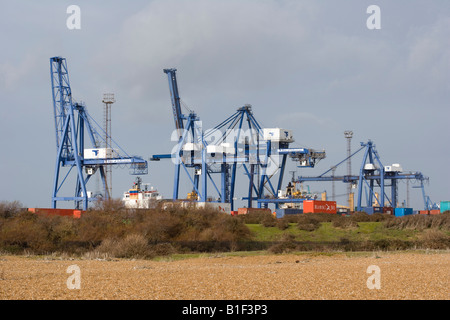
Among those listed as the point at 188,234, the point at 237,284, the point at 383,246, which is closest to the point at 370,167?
the point at 188,234

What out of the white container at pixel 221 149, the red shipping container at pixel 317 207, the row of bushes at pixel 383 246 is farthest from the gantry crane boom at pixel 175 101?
the row of bushes at pixel 383 246

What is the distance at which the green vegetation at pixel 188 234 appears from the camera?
34.3 metres

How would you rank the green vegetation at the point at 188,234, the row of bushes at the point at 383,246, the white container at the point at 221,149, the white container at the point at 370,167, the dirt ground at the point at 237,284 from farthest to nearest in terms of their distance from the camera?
the white container at the point at 370,167
the white container at the point at 221,149
the green vegetation at the point at 188,234
the row of bushes at the point at 383,246
the dirt ground at the point at 237,284

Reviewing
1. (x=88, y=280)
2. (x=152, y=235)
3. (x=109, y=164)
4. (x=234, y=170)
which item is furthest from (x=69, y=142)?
(x=88, y=280)

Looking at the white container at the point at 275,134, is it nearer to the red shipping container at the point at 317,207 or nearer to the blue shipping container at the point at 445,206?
the red shipping container at the point at 317,207

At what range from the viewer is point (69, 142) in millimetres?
75062

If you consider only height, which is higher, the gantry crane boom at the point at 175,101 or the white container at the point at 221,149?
the gantry crane boom at the point at 175,101

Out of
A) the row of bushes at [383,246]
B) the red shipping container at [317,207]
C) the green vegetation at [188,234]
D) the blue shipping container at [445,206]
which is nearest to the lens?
the row of bushes at [383,246]

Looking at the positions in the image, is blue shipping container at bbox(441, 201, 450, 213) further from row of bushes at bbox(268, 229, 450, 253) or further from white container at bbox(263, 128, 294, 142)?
row of bushes at bbox(268, 229, 450, 253)

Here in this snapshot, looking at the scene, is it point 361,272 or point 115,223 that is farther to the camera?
point 115,223

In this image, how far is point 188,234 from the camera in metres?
41.5

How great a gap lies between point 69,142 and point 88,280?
60636 mm

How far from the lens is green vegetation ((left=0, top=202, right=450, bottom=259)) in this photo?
34.3m
